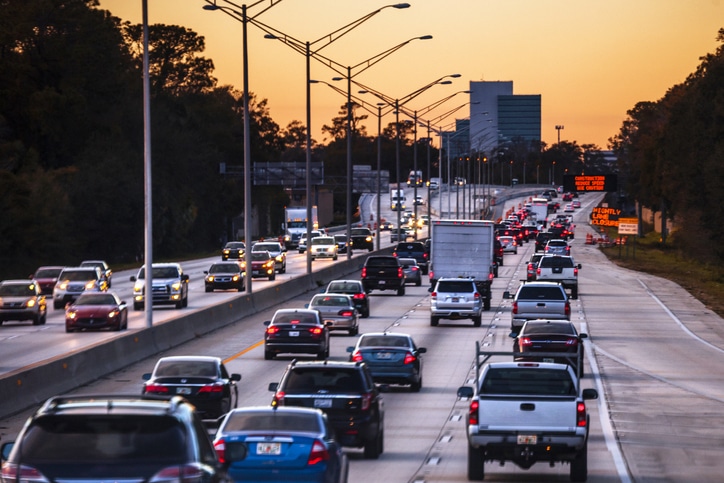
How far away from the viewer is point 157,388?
24203mm

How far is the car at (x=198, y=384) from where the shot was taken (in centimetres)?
2420

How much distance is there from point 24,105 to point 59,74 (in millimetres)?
5536

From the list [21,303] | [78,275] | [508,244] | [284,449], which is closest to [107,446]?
[284,449]

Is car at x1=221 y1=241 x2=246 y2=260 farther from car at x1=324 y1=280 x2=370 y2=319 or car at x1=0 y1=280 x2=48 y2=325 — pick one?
car at x1=0 y1=280 x2=48 y2=325

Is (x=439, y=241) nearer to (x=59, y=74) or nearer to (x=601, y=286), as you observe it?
(x=601, y=286)

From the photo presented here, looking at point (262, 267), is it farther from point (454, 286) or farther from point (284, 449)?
point (284, 449)

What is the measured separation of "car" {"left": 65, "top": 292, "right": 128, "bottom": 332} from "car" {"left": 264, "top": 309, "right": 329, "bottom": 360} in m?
9.17

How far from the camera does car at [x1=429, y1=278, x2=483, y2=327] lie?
49250 mm

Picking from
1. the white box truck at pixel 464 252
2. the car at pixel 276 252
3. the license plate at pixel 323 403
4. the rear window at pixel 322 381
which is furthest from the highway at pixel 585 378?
the car at pixel 276 252

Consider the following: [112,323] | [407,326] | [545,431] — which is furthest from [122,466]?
[407,326]

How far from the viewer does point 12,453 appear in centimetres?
1030

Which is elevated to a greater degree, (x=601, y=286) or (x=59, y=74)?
(x=59, y=74)

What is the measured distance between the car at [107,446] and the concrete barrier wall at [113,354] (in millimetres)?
16345

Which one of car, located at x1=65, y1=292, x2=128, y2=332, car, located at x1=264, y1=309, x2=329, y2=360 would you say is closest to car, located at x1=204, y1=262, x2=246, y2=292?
car, located at x1=65, y1=292, x2=128, y2=332
